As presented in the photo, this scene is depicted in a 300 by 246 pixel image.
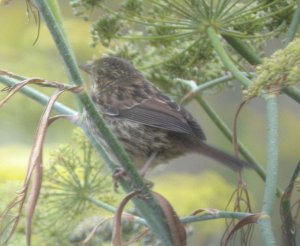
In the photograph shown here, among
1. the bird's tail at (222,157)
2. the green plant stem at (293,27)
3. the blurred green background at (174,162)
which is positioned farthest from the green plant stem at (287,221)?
the blurred green background at (174,162)

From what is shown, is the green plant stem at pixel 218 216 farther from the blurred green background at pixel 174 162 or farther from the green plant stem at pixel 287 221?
the blurred green background at pixel 174 162

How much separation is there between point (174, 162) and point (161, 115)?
1187mm

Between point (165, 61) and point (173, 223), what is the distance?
1.06m

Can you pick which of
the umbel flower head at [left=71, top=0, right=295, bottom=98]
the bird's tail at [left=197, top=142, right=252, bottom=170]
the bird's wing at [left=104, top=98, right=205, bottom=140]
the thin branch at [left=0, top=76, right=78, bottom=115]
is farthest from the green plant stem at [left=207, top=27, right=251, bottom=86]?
the thin branch at [left=0, top=76, right=78, bottom=115]

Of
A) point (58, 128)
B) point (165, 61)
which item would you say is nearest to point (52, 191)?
point (165, 61)

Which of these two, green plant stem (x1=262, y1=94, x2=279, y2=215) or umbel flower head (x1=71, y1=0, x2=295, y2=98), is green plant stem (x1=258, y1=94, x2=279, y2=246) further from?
umbel flower head (x1=71, y1=0, x2=295, y2=98)

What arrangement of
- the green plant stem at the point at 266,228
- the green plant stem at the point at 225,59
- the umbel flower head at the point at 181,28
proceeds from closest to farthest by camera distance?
the green plant stem at the point at 266,228, the green plant stem at the point at 225,59, the umbel flower head at the point at 181,28

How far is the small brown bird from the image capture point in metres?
3.24

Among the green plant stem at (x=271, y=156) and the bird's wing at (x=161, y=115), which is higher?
the bird's wing at (x=161, y=115)

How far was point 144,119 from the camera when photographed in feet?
11.0

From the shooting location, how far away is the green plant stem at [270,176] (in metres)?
2.23

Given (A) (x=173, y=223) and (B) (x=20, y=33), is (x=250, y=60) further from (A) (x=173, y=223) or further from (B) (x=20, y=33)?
(B) (x=20, y=33)

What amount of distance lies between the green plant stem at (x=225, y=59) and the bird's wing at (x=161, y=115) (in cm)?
44

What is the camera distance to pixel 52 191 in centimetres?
317
